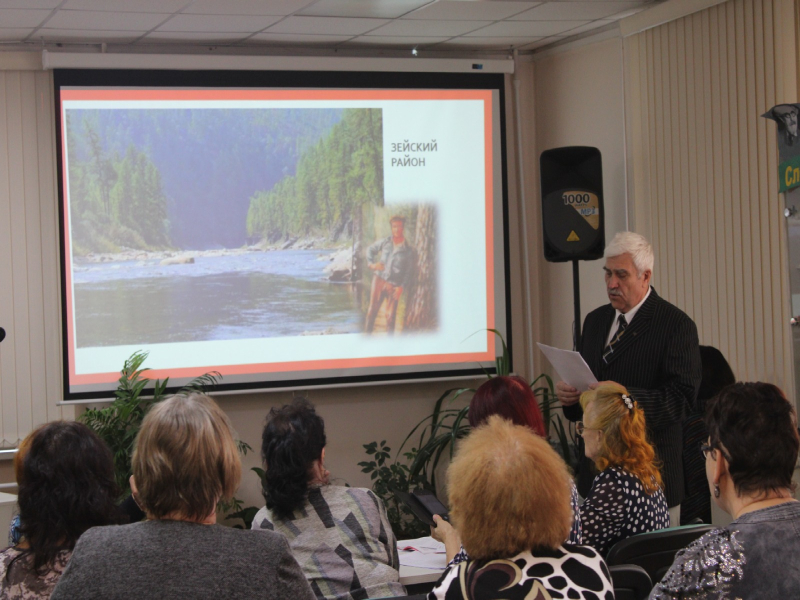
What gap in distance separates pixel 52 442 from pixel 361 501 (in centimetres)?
83

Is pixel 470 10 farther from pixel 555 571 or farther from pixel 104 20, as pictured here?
pixel 555 571

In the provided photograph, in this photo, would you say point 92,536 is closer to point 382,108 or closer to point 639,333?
point 639,333

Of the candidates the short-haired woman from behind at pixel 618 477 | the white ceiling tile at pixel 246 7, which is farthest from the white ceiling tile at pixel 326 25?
the short-haired woman from behind at pixel 618 477

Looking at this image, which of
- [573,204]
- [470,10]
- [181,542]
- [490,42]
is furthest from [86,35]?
[181,542]

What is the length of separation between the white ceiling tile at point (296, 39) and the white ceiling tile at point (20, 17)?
3.83 ft

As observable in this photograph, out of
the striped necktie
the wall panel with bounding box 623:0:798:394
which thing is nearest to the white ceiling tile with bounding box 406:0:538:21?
the wall panel with bounding box 623:0:798:394

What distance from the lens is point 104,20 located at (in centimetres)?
437

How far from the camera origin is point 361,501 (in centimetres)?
230

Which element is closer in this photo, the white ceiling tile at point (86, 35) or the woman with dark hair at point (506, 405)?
the woman with dark hair at point (506, 405)

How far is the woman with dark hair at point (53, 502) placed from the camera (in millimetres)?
1797

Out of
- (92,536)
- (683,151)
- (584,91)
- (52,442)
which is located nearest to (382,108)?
(584,91)

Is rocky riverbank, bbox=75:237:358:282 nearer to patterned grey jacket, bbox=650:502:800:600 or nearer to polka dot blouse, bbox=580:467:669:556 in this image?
polka dot blouse, bbox=580:467:669:556

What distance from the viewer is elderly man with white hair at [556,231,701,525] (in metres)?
3.15

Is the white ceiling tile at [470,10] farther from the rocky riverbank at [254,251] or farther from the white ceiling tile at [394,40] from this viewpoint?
the rocky riverbank at [254,251]
